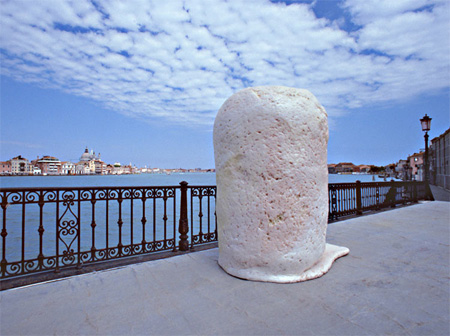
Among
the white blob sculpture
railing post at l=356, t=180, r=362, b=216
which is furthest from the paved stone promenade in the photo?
railing post at l=356, t=180, r=362, b=216

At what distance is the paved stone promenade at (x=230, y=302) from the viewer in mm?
1993

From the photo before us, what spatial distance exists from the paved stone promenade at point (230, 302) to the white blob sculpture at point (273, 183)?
26 centimetres

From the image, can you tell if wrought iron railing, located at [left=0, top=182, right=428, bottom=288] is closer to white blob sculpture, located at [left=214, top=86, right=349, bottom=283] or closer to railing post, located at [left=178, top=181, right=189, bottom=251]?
railing post, located at [left=178, top=181, right=189, bottom=251]

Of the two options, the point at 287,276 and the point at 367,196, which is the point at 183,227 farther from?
the point at 367,196

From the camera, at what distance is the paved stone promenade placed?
1993mm

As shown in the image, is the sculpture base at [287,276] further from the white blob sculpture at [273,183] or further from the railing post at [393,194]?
the railing post at [393,194]

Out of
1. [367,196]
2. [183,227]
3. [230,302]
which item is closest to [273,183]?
[230,302]

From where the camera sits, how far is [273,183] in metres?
2.75

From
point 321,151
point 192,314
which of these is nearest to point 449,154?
point 321,151

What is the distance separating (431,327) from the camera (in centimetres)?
196

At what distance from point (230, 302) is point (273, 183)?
129cm

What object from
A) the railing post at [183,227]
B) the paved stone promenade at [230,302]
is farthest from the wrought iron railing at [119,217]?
the paved stone promenade at [230,302]

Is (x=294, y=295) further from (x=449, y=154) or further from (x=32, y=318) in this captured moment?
(x=449, y=154)

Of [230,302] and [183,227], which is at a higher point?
[183,227]
